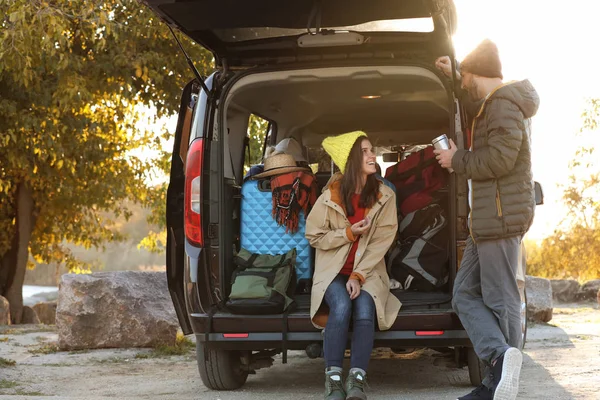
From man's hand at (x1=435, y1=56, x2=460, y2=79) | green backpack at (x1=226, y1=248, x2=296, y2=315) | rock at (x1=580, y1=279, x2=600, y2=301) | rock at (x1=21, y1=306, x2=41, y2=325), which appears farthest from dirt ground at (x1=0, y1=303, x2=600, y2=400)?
rock at (x1=580, y1=279, x2=600, y2=301)

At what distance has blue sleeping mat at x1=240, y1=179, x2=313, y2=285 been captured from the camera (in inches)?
234

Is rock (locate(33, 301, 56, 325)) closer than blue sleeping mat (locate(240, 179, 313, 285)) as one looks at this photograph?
No

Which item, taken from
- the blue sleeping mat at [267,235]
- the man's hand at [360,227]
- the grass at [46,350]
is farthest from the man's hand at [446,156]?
the grass at [46,350]

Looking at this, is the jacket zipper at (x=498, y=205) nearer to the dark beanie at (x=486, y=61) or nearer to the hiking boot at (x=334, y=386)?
the dark beanie at (x=486, y=61)

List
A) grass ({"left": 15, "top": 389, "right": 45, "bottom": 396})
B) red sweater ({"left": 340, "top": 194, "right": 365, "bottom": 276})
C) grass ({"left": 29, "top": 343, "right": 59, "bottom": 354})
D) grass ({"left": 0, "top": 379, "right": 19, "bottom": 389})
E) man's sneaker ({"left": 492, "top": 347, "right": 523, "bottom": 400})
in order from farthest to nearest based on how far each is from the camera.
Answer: grass ({"left": 29, "top": 343, "right": 59, "bottom": 354}) < grass ({"left": 0, "top": 379, "right": 19, "bottom": 389}) < grass ({"left": 15, "top": 389, "right": 45, "bottom": 396}) < red sweater ({"left": 340, "top": 194, "right": 365, "bottom": 276}) < man's sneaker ({"left": 492, "top": 347, "right": 523, "bottom": 400})

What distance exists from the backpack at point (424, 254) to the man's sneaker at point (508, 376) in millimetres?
1234

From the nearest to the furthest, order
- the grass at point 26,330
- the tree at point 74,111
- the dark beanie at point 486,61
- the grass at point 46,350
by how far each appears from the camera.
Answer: the dark beanie at point 486,61 → the grass at point 46,350 → the grass at point 26,330 → the tree at point 74,111

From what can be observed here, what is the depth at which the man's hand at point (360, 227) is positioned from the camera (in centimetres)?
549

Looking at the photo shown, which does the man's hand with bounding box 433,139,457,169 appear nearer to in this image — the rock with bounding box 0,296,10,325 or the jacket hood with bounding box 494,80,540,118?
the jacket hood with bounding box 494,80,540,118

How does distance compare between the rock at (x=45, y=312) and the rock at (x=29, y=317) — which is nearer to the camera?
the rock at (x=29, y=317)

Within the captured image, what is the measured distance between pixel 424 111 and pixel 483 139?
250cm

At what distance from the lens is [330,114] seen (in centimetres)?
750

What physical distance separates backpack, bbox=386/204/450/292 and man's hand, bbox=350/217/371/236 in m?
0.47

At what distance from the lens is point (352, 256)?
18.4 ft
